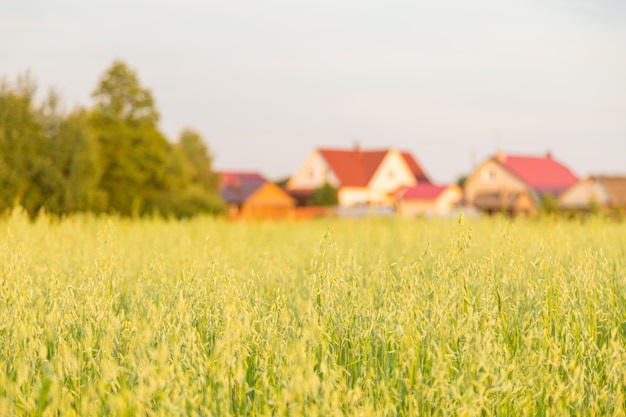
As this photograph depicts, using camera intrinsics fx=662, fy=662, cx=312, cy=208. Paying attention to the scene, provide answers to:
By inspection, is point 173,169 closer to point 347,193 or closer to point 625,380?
point 347,193

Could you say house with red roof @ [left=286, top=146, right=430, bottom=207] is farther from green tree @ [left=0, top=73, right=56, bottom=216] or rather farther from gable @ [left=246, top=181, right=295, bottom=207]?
green tree @ [left=0, top=73, right=56, bottom=216]

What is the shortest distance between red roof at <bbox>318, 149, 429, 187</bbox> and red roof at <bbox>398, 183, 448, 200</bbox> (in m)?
4.29

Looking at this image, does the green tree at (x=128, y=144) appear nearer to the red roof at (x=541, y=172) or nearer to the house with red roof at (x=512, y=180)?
the house with red roof at (x=512, y=180)

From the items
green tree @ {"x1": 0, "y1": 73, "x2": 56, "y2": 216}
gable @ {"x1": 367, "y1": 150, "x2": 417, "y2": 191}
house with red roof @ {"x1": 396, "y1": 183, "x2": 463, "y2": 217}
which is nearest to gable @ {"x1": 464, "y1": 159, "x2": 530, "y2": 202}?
house with red roof @ {"x1": 396, "y1": 183, "x2": 463, "y2": 217}

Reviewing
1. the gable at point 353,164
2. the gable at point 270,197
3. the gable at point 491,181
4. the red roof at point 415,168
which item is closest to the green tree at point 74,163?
the gable at point 353,164

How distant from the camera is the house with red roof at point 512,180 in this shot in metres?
64.1

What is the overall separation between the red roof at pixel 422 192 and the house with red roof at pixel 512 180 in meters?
3.36

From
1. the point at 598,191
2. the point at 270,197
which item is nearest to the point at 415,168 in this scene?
the point at 270,197

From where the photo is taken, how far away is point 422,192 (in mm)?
65000

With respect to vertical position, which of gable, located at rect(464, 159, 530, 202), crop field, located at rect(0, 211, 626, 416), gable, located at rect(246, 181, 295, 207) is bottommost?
crop field, located at rect(0, 211, 626, 416)

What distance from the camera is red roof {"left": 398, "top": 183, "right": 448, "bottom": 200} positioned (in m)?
63.5

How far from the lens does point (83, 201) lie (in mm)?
29078

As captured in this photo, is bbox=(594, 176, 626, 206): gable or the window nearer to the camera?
bbox=(594, 176, 626, 206): gable

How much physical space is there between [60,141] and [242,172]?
67.7 metres
